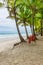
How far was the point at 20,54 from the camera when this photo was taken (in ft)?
25.6

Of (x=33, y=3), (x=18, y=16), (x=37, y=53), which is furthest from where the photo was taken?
(x=18, y=16)

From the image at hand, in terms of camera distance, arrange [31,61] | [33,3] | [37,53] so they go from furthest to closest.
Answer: [33,3], [37,53], [31,61]

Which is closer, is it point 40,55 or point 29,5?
point 40,55

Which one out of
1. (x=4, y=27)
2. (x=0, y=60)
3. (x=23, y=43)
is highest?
(x=0, y=60)

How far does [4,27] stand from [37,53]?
18.5 meters

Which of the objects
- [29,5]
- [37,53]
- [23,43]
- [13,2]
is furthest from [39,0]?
[37,53]

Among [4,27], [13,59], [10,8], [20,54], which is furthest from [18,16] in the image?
[4,27]

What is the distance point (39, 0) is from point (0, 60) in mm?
4494

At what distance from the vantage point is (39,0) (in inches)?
407

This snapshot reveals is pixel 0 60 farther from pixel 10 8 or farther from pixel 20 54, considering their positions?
pixel 10 8

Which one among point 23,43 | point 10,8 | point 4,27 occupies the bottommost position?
point 4,27

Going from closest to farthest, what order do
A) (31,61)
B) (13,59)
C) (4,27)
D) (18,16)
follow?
(31,61) < (13,59) < (18,16) < (4,27)

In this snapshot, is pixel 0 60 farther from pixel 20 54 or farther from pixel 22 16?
pixel 22 16

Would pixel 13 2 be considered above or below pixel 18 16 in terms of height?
above
